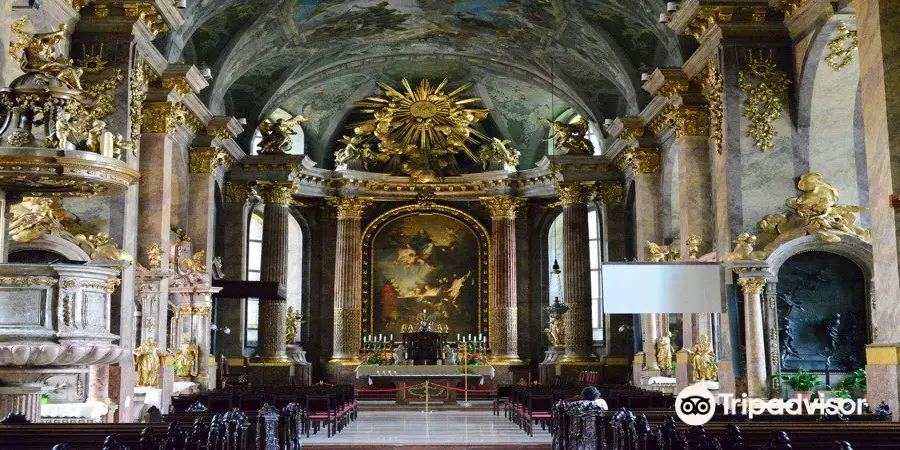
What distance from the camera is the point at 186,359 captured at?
22.2m

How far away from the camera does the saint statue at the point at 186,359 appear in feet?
72.4

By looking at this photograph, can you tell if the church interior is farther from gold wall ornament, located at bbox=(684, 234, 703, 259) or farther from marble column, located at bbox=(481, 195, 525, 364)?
gold wall ornament, located at bbox=(684, 234, 703, 259)

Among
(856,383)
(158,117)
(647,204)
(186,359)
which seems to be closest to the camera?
(856,383)

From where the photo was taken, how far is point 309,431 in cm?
1734

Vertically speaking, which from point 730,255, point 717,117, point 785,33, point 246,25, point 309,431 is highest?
point 246,25

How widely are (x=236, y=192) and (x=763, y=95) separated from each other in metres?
15.0

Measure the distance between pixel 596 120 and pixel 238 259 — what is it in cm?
982

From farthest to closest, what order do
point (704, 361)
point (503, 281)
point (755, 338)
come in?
point (503, 281), point (704, 361), point (755, 338)

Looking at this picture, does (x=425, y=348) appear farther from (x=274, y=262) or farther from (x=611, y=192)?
(x=611, y=192)

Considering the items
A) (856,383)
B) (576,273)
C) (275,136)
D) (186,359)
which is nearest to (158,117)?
(186,359)

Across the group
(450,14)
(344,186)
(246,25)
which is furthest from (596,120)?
(246,25)

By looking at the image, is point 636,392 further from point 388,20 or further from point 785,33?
point 388,20

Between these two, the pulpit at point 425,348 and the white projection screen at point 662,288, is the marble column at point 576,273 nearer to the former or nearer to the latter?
the pulpit at point 425,348

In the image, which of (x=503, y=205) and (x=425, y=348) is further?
(x=503, y=205)
